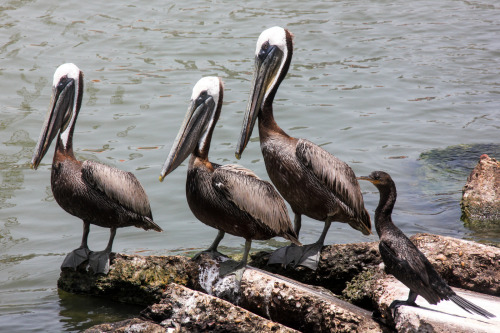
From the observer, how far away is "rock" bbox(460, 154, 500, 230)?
288 inches

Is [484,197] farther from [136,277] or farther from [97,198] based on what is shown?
[97,198]

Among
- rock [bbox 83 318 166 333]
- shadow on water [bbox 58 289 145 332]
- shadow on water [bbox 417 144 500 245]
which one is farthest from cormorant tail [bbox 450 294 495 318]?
shadow on water [bbox 417 144 500 245]

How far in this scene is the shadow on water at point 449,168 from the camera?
8.42 meters

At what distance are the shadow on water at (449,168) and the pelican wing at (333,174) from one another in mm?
3046

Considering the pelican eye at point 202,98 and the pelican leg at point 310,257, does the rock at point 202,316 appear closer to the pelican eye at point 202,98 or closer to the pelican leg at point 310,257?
the pelican leg at point 310,257

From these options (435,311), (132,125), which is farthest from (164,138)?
(435,311)

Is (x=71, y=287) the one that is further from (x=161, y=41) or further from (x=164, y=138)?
(x=161, y=41)

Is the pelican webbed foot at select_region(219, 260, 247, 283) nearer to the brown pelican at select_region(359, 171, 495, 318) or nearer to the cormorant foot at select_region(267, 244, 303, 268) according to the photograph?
the cormorant foot at select_region(267, 244, 303, 268)

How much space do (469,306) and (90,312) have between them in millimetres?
2843

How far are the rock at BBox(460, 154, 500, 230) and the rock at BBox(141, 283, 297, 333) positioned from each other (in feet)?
12.3

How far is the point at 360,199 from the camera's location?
17.9ft

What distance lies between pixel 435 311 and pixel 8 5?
476 inches

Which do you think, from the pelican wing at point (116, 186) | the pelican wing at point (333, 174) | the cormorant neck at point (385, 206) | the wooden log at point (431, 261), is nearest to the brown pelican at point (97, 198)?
the pelican wing at point (116, 186)

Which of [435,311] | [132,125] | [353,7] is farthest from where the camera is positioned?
[353,7]
